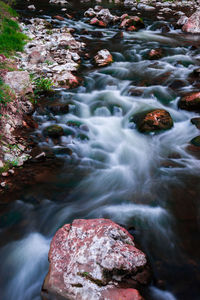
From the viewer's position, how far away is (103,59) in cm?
782

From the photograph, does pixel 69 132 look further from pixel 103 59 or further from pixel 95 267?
pixel 103 59

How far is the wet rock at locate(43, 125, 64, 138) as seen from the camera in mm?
4570

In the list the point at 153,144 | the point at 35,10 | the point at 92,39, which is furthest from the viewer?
the point at 35,10

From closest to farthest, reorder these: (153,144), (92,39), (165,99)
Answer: (153,144), (165,99), (92,39)

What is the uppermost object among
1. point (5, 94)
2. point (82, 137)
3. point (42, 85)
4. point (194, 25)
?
point (194, 25)

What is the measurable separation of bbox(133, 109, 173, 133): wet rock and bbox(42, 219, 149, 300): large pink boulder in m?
2.95

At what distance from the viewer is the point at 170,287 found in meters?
2.33

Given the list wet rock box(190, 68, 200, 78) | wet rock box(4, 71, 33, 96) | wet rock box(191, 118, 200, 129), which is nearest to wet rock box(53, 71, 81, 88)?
wet rock box(4, 71, 33, 96)

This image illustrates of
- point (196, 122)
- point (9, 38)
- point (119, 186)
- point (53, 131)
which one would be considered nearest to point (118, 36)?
point (9, 38)

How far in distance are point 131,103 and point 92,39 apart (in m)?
6.09

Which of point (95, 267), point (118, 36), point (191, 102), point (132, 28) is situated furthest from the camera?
point (132, 28)

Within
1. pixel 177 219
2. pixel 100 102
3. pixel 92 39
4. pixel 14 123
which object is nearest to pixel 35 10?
pixel 92 39

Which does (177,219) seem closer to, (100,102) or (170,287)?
(170,287)

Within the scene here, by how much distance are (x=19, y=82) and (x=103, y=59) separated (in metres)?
3.84
